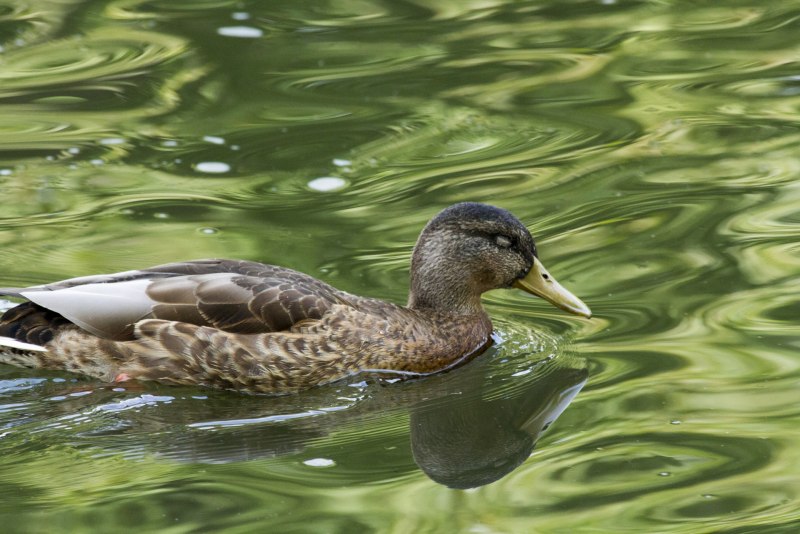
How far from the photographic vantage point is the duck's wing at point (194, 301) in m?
8.45

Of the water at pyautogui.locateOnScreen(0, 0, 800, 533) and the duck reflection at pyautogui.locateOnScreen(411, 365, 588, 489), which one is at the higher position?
the water at pyautogui.locateOnScreen(0, 0, 800, 533)

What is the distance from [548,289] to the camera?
9039 millimetres

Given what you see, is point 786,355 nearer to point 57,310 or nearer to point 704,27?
point 57,310

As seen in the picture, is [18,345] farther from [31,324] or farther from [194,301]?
[194,301]

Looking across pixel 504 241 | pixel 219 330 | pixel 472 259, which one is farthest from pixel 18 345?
pixel 504 241

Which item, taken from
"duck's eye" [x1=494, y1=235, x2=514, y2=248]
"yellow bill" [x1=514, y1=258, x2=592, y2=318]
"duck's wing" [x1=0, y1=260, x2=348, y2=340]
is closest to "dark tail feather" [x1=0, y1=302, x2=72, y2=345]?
"duck's wing" [x1=0, y1=260, x2=348, y2=340]

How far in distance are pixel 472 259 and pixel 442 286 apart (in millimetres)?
265

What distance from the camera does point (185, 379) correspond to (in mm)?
8406

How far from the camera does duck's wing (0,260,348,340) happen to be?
8.45 meters

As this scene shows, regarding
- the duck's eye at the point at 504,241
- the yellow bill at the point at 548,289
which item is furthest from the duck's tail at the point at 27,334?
the yellow bill at the point at 548,289

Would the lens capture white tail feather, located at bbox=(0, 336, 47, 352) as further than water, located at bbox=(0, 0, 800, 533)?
Yes

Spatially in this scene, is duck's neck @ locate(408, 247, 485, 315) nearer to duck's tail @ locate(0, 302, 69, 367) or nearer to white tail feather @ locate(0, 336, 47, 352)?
duck's tail @ locate(0, 302, 69, 367)

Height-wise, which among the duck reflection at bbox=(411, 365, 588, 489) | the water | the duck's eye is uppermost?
the duck's eye

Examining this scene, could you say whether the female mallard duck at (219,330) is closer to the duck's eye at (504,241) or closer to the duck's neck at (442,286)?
the duck's neck at (442,286)
